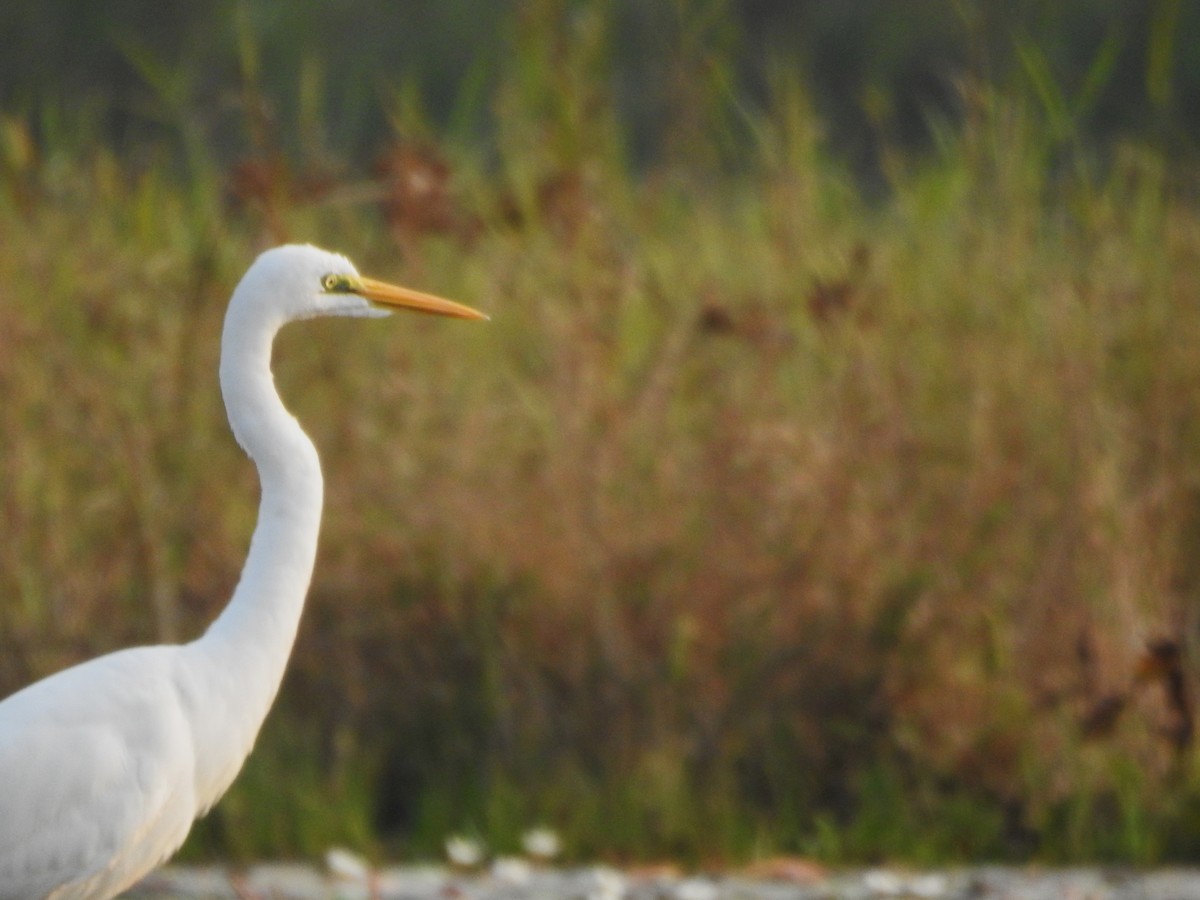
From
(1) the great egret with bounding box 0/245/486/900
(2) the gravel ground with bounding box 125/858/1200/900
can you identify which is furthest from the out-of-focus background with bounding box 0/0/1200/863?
(1) the great egret with bounding box 0/245/486/900

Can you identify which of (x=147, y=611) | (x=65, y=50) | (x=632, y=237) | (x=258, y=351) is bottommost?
(x=147, y=611)

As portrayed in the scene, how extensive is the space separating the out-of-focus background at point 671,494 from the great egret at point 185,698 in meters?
1.14

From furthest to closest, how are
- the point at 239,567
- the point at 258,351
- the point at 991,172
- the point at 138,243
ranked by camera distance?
the point at 138,243 < the point at 991,172 < the point at 239,567 < the point at 258,351

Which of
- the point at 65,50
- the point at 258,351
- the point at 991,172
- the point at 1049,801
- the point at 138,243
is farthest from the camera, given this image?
the point at 65,50

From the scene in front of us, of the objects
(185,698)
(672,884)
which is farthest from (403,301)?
(672,884)

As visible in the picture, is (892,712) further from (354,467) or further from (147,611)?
(147,611)

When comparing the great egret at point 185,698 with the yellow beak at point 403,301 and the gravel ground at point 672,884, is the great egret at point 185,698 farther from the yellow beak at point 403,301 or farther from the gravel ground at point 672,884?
the gravel ground at point 672,884

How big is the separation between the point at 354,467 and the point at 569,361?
1.81 feet

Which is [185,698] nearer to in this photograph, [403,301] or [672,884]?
[403,301]

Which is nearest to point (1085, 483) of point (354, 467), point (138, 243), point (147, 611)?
point (354, 467)

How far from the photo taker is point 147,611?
4.12m

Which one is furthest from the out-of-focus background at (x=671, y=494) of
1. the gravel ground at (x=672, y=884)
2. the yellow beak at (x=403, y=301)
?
the yellow beak at (x=403, y=301)

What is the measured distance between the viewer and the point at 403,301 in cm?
262

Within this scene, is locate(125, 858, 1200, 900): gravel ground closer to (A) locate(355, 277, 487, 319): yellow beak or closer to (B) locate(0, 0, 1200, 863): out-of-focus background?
(B) locate(0, 0, 1200, 863): out-of-focus background
